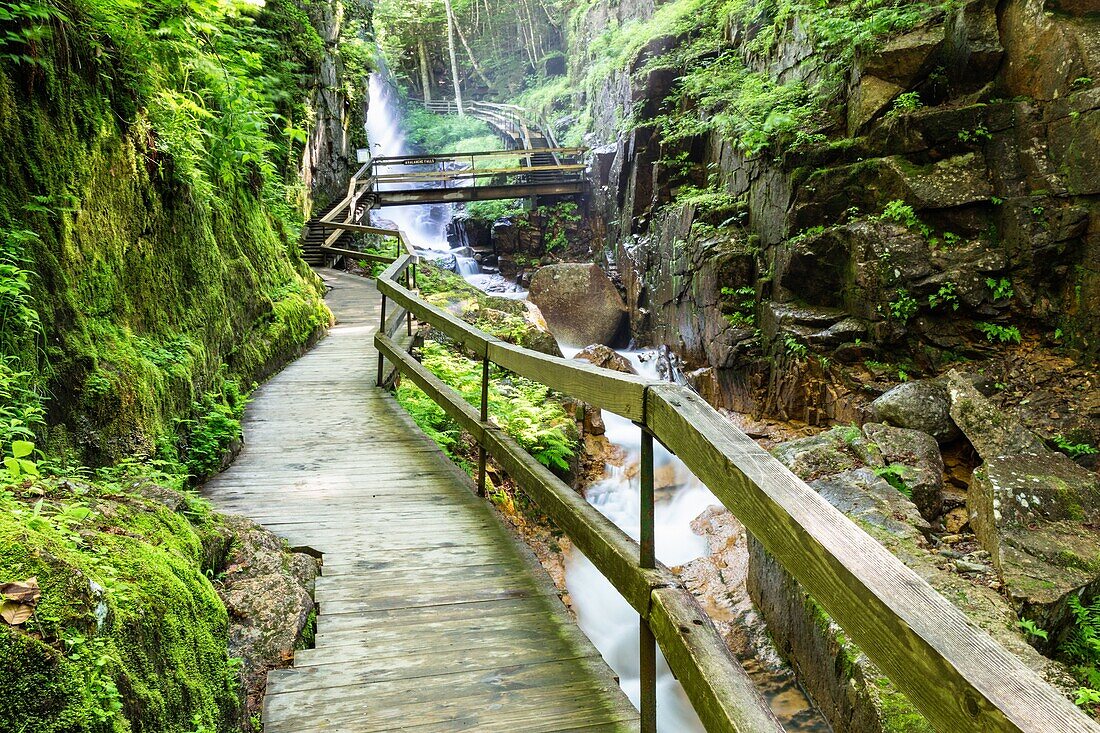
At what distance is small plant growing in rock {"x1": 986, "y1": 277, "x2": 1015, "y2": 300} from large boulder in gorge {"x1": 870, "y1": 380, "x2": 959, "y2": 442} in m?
1.62

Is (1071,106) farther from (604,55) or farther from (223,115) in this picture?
(604,55)

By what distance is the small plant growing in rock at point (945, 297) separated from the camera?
9.42m

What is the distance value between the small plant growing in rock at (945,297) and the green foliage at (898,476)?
4.03m

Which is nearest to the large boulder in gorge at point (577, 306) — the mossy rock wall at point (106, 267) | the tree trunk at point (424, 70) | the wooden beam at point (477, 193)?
the wooden beam at point (477, 193)

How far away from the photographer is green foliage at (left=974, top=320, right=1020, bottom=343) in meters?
9.12

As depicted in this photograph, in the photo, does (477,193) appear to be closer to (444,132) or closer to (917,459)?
(917,459)

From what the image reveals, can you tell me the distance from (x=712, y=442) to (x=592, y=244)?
20.7 meters

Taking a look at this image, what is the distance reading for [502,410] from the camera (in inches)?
309

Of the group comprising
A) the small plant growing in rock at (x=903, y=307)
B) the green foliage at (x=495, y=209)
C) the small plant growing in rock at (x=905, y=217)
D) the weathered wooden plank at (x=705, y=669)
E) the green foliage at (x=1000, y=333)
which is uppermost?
the green foliage at (x=495, y=209)

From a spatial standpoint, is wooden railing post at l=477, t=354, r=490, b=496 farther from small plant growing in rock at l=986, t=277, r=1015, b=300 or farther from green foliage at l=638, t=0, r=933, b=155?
green foliage at l=638, t=0, r=933, b=155

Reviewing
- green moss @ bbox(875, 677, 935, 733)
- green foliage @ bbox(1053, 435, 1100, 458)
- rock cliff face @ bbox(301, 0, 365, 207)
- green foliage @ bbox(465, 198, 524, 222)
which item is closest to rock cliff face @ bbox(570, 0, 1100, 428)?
green foliage @ bbox(1053, 435, 1100, 458)

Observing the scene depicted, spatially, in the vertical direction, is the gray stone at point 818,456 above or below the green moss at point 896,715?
above

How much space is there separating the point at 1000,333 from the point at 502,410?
23.6ft

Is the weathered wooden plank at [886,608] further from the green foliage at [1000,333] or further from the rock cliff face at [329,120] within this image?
the rock cliff face at [329,120]
